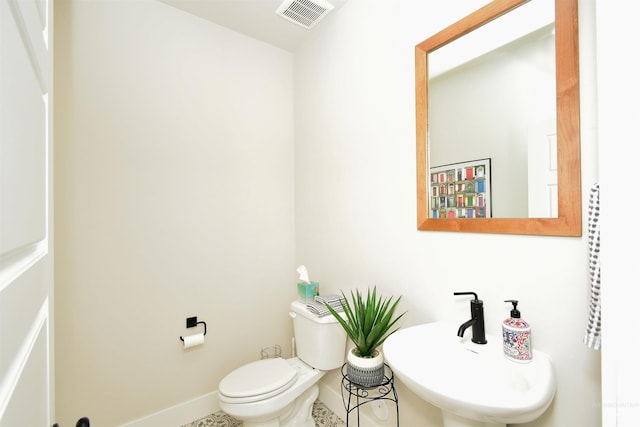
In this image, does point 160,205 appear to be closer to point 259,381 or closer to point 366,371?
point 259,381

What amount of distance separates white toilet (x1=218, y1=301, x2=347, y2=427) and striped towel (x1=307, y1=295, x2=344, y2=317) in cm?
3

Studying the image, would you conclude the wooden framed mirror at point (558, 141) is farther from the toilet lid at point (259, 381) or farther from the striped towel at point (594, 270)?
the toilet lid at point (259, 381)

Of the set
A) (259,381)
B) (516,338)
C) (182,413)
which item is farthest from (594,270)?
(182,413)

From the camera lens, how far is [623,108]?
1.41 feet

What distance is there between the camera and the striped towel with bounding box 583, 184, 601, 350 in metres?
0.77

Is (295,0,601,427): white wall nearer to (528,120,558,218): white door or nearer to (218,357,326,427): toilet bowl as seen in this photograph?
(528,120,558,218): white door

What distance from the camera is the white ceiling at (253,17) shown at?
1789mm

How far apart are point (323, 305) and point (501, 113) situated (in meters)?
1.25

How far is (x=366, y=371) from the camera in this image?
49.6 inches

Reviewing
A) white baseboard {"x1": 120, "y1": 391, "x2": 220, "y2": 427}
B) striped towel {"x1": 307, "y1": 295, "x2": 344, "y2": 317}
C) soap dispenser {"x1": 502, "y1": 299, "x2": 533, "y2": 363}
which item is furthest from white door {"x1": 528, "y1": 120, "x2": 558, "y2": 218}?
white baseboard {"x1": 120, "y1": 391, "x2": 220, "y2": 427}

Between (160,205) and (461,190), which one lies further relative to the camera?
(160,205)

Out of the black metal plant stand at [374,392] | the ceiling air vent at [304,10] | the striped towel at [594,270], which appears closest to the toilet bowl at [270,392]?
the black metal plant stand at [374,392]

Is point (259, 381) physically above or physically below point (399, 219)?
below

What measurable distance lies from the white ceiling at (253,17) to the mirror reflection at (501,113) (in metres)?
0.98
